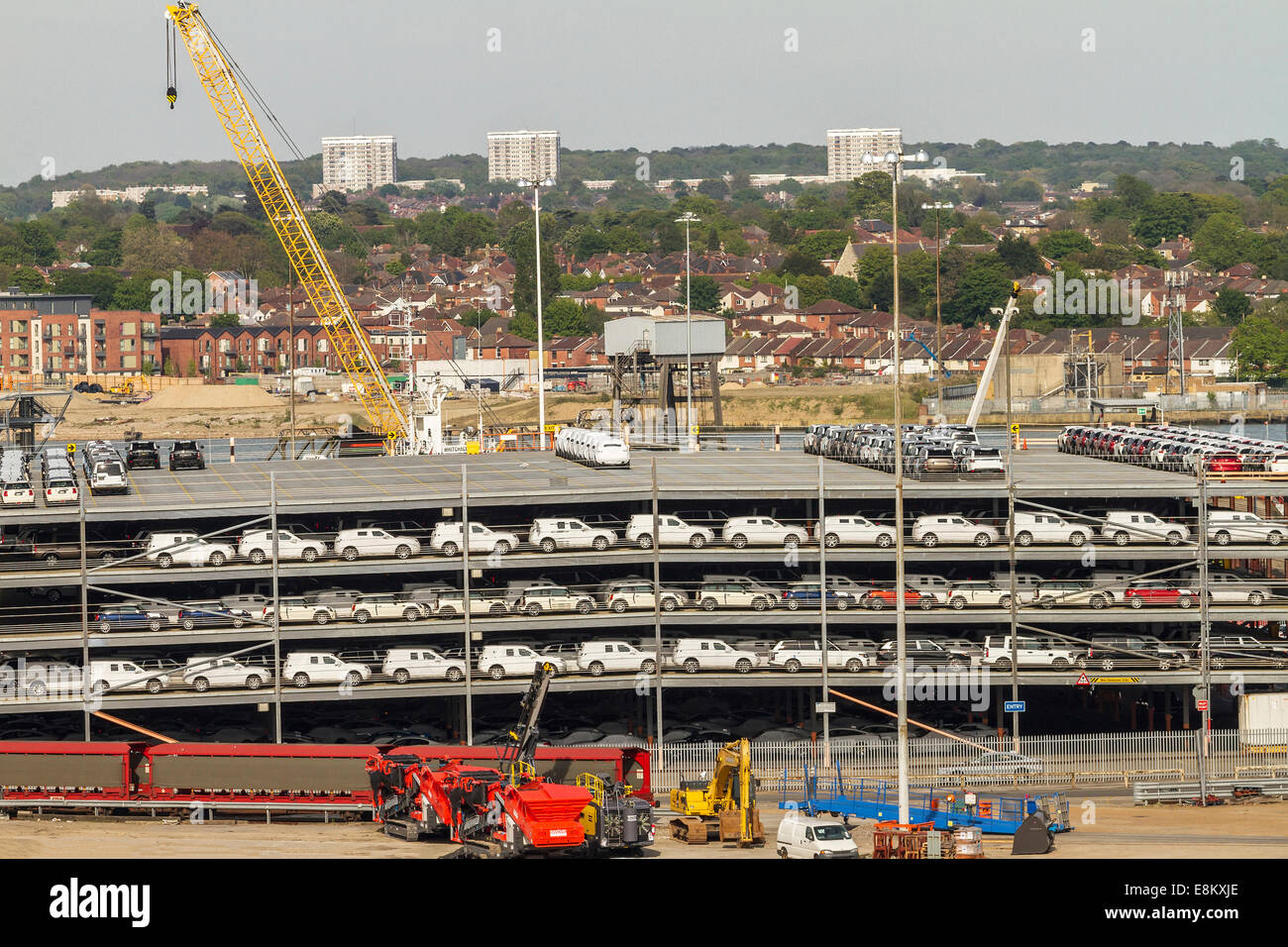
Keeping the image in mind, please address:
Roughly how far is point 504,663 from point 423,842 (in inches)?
772

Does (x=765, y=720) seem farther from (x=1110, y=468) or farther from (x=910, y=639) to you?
(x=1110, y=468)

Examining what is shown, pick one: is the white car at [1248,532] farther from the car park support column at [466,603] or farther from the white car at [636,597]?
the car park support column at [466,603]

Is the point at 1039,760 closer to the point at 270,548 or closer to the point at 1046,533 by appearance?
the point at 1046,533

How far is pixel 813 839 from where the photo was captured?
4250cm

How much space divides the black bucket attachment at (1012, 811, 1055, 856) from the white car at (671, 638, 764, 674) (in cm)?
2154

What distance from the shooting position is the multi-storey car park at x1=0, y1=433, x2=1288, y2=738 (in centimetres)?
6412

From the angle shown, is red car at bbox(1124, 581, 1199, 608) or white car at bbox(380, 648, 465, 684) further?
red car at bbox(1124, 581, 1199, 608)

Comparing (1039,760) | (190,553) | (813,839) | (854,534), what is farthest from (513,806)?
(854,534)

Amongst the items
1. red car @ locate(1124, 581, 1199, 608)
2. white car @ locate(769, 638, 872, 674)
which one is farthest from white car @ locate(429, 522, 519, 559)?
red car @ locate(1124, 581, 1199, 608)

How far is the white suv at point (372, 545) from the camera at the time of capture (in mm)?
66250

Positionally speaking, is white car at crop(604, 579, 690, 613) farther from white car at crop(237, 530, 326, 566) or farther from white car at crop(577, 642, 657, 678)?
white car at crop(237, 530, 326, 566)

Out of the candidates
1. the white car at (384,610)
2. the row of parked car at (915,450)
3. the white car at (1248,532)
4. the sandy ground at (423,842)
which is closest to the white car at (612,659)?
the white car at (384,610)

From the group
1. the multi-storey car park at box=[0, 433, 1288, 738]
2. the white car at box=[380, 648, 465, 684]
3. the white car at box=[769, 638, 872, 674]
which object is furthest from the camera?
the white car at box=[769, 638, 872, 674]
